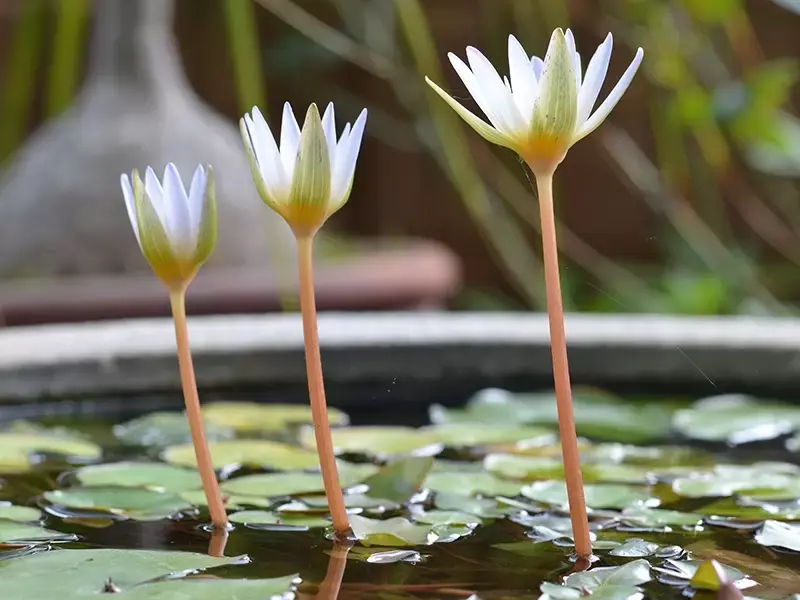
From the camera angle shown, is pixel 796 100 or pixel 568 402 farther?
pixel 796 100

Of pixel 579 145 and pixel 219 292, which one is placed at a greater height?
pixel 579 145

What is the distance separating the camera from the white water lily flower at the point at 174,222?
0.30 m

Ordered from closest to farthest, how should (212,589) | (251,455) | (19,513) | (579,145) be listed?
1. (212,589)
2. (19,513)
3. (251,455)
4. (579,145)

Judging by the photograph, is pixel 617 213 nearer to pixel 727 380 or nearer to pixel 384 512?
pixel 727 380

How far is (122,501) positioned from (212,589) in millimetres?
133

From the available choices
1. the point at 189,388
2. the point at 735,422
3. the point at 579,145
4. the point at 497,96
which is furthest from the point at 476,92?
the point at 579,145

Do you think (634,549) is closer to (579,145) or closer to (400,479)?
(400,479)

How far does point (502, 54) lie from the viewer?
1609mm

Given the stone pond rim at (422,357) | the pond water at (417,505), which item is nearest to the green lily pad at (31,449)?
the pond water at (417,505)

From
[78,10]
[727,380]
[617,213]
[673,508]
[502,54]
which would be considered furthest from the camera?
[617,213]

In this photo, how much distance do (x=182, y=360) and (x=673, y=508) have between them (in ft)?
0.64

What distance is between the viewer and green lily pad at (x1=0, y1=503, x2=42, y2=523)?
1.20 feet

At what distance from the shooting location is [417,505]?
393 mm

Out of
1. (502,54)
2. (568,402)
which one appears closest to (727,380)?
(568,402)
